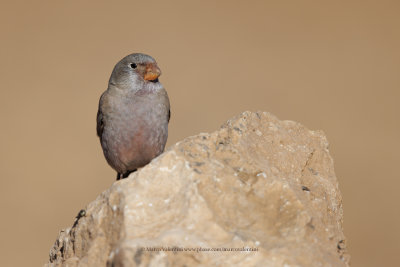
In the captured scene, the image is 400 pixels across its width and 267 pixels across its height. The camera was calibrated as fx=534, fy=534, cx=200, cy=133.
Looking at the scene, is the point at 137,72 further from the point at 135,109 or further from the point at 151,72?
the point at 135,109

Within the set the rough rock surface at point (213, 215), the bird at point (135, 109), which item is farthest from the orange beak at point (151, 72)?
the rough rock surface at point (213, 215)

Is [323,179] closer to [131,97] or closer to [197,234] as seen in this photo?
[197,234]

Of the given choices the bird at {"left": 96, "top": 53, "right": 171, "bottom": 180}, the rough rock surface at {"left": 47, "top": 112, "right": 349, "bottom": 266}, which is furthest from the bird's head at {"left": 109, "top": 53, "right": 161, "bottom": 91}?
the rough rock surface at {"left": 47, "top": 112, "right": 349, "bottom": 266}

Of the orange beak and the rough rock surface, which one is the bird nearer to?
the orange beak

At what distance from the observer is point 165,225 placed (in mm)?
2705

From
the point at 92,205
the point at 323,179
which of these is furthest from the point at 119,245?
the point at 323,179

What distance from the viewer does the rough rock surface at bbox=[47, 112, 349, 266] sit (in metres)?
2.58

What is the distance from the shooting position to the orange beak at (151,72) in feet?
15.5

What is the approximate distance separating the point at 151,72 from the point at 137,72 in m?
0.14

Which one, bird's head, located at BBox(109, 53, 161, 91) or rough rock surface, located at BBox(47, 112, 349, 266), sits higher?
bird's head, located at BBox(109, 53, 161, 91)

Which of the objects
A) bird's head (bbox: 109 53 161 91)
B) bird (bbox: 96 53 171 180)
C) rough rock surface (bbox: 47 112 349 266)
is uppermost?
bird's head (bbox: 109 53 161 91)

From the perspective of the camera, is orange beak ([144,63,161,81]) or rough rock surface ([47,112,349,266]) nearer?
rough rock surface ([47,112,349,266])

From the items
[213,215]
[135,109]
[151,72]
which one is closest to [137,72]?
[151,72]

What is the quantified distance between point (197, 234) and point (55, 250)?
132 cm
